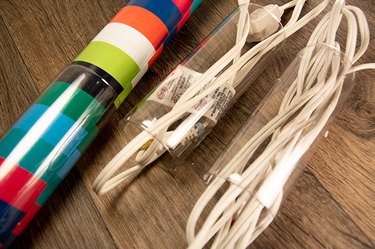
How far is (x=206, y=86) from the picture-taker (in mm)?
479

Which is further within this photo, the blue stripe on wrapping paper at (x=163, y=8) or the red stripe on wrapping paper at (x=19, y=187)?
the blue stripe on wrapping paper at (x=163, y=8)

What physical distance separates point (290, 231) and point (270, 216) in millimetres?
59

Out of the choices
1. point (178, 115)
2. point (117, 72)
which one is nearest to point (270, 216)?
point (178, 115)

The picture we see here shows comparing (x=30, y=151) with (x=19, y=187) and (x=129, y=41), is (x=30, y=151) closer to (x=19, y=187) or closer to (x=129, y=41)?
(x=19, y=187)

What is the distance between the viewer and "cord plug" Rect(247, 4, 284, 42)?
53cm

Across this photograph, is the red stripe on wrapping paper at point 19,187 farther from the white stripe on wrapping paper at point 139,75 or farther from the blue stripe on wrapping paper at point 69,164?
the white stripe on wrapping paper at point 139,75

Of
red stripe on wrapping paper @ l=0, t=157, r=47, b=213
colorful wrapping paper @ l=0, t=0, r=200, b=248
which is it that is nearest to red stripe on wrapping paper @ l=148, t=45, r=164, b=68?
colorful wrapping paper @ l=0, t=0, r=200, b=248

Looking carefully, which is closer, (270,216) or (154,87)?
(270,216)

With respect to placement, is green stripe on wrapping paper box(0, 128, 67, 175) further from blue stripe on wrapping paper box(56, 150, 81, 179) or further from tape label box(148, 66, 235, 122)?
tape label box(148, 66, 235, 122)

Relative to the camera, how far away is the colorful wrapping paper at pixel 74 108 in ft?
1.47

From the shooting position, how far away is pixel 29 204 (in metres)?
0.45

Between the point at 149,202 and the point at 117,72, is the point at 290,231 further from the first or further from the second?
the point at 117,72

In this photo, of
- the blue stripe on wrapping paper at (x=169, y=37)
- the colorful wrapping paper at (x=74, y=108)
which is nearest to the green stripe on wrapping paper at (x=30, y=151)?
the colorful wrapping paper at (x=74, y=108)

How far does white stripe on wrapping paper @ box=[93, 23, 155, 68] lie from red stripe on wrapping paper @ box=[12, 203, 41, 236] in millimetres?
219
